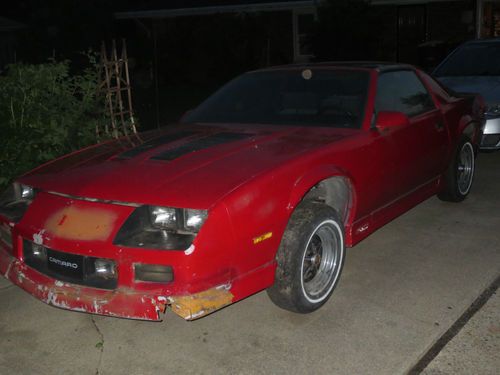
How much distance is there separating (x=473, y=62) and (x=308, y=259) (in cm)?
627

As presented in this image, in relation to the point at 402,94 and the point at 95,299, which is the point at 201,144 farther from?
the point at 402,94

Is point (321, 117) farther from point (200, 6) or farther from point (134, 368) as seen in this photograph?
point (200, 6)

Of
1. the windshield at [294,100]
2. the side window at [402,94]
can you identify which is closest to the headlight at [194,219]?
the windshield at [294,100]

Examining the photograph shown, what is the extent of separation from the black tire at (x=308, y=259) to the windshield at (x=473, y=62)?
18.6 feet

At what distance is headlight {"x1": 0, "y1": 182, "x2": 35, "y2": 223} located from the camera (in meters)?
3.77

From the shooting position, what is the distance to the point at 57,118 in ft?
21.0

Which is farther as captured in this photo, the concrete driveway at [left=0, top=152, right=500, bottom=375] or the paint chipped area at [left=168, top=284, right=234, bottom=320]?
Result: the concrete driveway at [left=0, top=152, right=500, bottom=375]

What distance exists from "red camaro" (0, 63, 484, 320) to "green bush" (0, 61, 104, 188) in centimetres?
183

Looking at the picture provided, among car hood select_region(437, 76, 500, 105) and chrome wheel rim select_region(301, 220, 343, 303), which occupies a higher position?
car hood select_region(437, 76, 500, 105)

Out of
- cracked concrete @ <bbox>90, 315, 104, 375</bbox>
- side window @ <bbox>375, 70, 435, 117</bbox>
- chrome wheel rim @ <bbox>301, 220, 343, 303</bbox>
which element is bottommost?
cracked concrete @ <bbox>90, 315, 104, 375</bbox>

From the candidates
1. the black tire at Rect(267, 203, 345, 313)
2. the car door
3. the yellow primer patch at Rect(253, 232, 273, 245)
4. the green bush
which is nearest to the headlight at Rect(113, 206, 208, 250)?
the yellow primer patch at Rect(253, 232, 273, 245)

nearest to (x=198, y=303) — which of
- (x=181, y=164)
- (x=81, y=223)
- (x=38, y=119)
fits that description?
(x=81, y=223)

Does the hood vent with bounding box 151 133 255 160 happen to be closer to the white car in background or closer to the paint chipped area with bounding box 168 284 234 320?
the paint chipped area with bounding box 168 284 234 320

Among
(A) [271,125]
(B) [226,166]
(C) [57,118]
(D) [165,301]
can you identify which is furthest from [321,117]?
(C) [57,118]
